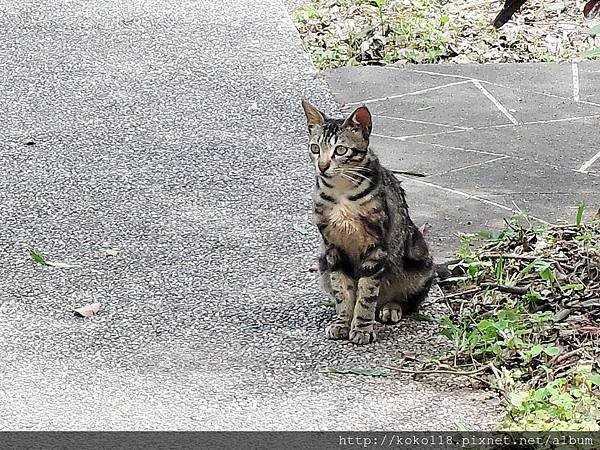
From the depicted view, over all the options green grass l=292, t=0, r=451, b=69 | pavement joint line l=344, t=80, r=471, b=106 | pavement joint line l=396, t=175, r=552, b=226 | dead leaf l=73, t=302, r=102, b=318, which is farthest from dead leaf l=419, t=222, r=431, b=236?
green grass l=292, t=0, r=451, b=69

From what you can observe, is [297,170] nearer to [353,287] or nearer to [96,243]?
[96,243]

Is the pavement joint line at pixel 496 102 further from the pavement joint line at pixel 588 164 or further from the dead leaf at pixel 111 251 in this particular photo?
the dead leaf at pixel 111 251

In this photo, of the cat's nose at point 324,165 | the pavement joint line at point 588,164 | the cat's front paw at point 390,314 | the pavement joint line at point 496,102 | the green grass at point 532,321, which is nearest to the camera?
the green grass at point 532,321

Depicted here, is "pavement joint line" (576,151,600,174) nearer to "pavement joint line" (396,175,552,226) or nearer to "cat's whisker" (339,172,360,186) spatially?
"pavement joint line" (396,175,552,226)

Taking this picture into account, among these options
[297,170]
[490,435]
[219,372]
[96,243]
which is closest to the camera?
[490,435]

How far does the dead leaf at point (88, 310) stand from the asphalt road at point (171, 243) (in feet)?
0.12

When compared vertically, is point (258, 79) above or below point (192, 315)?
below

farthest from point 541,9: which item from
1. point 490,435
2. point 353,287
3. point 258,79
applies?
point 490,435

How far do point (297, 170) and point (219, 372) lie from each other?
2331 millimetres

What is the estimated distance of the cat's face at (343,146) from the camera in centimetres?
442

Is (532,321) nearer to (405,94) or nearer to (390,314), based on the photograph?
(390,314)

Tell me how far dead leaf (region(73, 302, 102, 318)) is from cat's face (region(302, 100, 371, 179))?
1119mm

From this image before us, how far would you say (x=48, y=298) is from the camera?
4957 millimetres

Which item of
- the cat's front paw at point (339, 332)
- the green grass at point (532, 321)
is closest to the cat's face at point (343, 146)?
the cat's front paw at point (339, 332)
